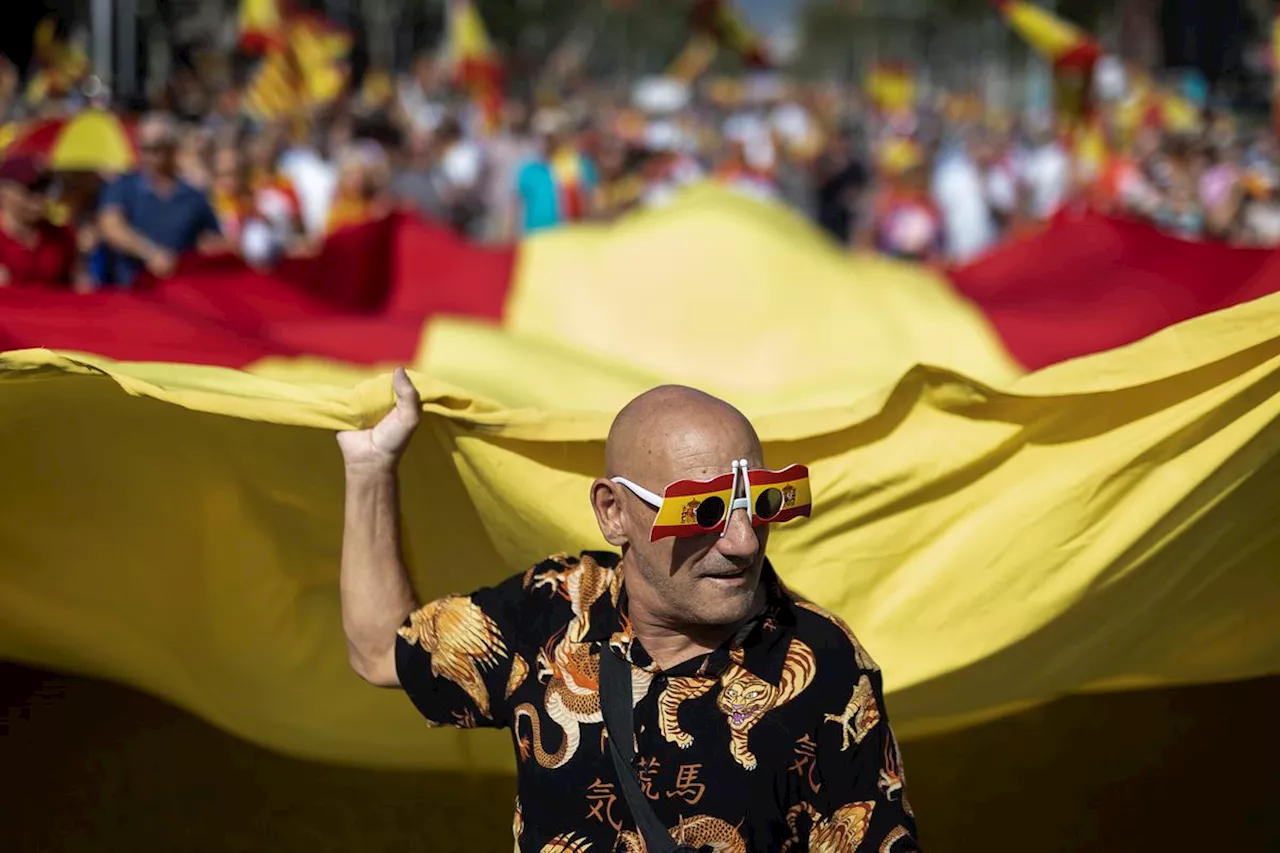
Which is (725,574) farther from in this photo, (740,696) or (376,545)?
(376,545)

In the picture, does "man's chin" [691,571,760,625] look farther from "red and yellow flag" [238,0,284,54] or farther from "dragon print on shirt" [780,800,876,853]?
"red and yellow flag" [238,0,284,54]

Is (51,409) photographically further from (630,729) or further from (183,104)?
(183,104)

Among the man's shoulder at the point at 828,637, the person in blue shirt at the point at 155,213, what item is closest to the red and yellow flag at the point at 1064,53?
the person in blue shirt at the point at 155,213

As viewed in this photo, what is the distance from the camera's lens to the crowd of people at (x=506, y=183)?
5.32 metres

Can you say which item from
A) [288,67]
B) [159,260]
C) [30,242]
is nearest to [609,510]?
[30,242]

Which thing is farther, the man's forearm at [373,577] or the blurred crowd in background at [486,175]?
the blurred crowd in background at [486,175]

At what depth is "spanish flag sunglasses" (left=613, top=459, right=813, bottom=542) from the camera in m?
1.51

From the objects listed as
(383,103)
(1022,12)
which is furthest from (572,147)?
(383,103)

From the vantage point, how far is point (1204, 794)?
2398 mm

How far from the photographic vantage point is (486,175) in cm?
1128

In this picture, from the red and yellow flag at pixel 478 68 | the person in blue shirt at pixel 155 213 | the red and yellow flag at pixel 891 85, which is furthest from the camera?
the red and yellow flag at pixel 891 85

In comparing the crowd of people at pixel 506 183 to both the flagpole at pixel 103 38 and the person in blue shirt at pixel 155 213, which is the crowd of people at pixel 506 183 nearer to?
the person in blue shirt at pixel 155 213

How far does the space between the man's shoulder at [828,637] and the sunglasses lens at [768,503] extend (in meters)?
0.16

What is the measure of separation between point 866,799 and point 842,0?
185 ft
